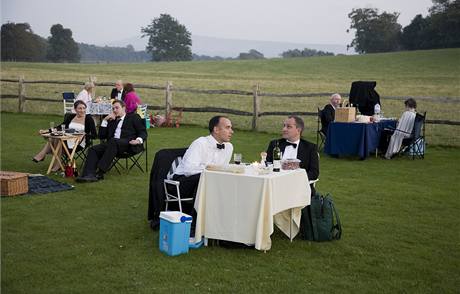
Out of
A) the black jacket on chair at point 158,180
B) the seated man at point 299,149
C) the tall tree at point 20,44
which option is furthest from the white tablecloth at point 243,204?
the tall tree at point 20,44

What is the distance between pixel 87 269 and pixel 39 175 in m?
4.45

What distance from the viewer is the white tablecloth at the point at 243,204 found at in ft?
18.8

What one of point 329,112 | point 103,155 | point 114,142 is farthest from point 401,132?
point 103,155

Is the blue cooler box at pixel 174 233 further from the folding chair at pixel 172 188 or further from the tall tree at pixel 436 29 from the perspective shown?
the tall tree at pixel 436 29

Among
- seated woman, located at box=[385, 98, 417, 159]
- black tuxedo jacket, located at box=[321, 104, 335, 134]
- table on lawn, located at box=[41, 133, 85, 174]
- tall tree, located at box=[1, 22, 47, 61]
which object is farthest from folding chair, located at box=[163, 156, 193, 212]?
tall tree, located at box=[1, 22, 47, 61]

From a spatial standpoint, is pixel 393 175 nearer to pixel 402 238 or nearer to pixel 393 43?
pixel 402 238

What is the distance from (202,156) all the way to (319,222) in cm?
143

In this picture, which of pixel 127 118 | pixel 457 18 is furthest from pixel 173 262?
pixel 457 18

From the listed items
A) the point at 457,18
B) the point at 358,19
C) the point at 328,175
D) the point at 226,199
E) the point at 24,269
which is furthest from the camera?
the point at 358,19

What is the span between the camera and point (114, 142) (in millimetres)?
9336

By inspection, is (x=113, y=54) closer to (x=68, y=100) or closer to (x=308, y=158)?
(x=68, y=100)

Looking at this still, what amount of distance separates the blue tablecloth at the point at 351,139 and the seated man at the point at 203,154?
20.3 ft

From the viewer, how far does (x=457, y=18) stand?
67.9m

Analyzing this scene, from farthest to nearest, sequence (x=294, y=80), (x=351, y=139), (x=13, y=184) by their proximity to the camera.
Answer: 1. (x=294, y=80)
2. (x=351, y=139)
3. (x=13, y=184)
